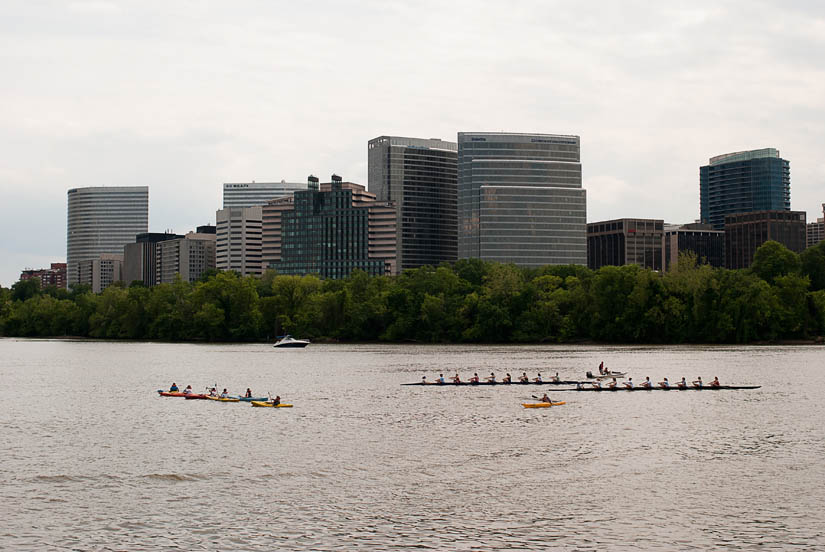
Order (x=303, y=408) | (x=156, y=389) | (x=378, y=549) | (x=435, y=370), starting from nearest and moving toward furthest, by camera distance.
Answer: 1. (x=378, y=549)
2. (x=303, y=408)
3. (x=156, y=389)
4. (x=435, y=370)

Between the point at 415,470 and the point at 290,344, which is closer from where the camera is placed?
the point at 415,470

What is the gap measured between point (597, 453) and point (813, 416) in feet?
80.4

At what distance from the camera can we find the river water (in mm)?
35906

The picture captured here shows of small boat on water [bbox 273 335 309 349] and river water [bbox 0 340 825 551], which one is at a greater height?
small boat on water [bbox 273 335 309 349]

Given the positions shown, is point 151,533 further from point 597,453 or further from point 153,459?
point 597,453

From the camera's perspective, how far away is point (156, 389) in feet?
308

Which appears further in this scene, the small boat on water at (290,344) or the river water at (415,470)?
the small boat on water at (290,344)

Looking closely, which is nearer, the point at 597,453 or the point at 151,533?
the point at 151,533

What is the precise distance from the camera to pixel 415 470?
47375mm

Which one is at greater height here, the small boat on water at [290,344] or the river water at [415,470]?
the small boat on water at [290,344]

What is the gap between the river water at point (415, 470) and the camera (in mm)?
35906

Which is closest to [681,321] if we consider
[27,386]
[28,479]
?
[27,386]

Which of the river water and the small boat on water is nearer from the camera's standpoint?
the river water

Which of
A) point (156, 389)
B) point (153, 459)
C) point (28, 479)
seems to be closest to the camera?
point (28, 479)
